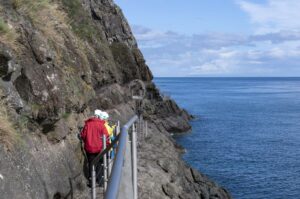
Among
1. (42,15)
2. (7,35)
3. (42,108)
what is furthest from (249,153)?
(7,35)

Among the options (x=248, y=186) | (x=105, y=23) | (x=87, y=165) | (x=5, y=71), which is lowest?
(x=248, y=186)

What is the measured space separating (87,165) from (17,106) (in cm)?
365

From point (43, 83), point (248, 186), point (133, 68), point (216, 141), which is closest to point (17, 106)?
point (43, 83)

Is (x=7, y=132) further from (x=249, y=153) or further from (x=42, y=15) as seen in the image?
(x=249, y=153)

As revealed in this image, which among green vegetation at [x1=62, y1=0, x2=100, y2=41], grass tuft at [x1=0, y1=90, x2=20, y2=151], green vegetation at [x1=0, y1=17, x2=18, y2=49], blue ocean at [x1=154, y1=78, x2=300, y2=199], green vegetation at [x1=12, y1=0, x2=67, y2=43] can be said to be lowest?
blue ocean at [x1=154, y1=78, x2=300, y2=199]

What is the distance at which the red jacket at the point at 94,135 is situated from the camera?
11367 mm

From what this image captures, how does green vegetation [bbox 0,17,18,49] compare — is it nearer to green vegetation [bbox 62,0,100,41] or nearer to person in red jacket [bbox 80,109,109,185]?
person in red jacket [bbox 80,109,109,185]

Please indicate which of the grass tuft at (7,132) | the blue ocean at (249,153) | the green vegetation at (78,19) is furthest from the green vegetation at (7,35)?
the blue ocean at (249,153)

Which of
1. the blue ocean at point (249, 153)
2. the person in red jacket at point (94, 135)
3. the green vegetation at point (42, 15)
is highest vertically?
the green vegetation at point (42, 15)

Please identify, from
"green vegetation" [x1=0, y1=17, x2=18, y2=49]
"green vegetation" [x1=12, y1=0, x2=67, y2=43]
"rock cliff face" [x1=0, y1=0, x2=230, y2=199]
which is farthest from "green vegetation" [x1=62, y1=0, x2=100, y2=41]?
"green vegetation" [x1=0, y1=17, x2=18, y2=49]

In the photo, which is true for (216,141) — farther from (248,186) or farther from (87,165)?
(87,165)

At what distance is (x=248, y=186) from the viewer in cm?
3472

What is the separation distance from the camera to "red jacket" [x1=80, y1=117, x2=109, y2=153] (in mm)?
11367

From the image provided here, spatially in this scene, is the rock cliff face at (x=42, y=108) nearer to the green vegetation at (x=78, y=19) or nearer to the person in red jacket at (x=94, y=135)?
the person in red jacket at (x=94, y=135)
